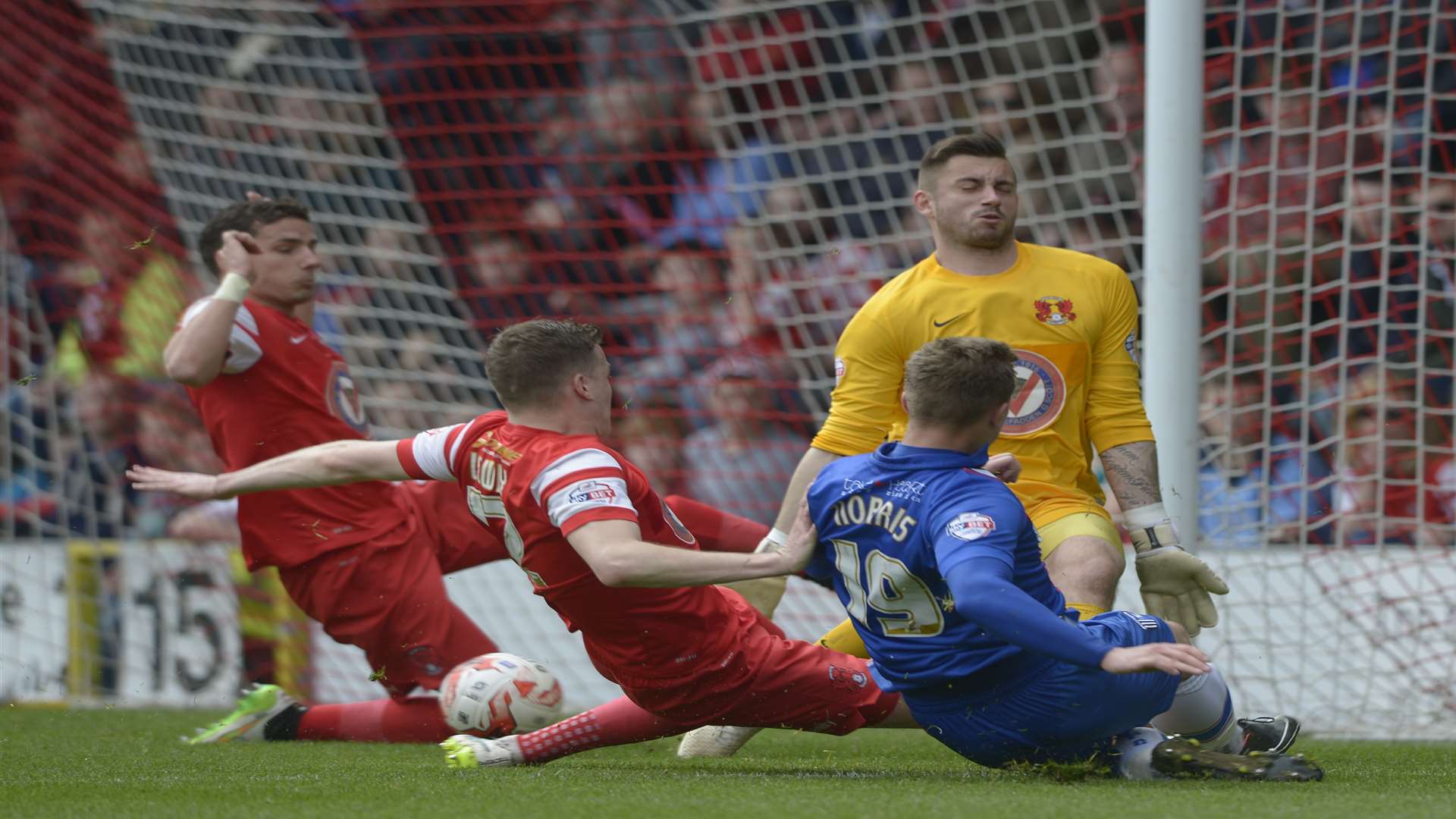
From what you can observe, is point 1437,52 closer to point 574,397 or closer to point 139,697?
point 574,397

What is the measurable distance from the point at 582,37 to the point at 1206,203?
3104mm

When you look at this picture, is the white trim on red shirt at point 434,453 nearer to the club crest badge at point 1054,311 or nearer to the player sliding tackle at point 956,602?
the player sliding tackle at point 956,602

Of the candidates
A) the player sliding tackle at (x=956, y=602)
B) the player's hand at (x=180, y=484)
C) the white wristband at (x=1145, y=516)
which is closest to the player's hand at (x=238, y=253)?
the player's hand at (x=180, y=484)

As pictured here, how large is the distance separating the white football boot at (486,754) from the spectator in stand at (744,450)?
123 inches

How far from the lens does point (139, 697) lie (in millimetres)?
7031

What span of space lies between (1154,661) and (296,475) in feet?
7.12

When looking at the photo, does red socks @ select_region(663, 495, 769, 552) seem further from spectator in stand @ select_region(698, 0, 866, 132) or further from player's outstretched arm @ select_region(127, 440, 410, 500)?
spectator in stand @ select_region(698, 0, 866, 132)

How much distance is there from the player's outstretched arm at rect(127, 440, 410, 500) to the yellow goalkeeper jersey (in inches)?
46.9

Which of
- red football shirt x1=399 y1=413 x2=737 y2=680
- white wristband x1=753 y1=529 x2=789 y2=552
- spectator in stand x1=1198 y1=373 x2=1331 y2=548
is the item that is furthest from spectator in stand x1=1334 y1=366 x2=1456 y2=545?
red football shirt x1=399 y1=413 x2=737 y2=680

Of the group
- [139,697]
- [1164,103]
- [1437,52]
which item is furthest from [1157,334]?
[139,697]

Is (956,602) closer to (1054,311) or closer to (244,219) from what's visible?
(1054,311)

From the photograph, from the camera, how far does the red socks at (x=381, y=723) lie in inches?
198

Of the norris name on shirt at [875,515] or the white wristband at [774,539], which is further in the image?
the white wristband at [774,539]

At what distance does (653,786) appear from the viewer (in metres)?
3.40
